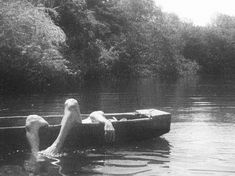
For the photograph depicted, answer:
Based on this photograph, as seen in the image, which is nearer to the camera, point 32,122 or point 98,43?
point 32,122

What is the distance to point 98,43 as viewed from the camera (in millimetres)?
43594

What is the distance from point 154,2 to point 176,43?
6.76 meters

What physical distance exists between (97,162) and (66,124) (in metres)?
1.13

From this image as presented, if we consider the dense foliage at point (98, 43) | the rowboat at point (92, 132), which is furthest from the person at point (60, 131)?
the dense foliage at point (98, 43)

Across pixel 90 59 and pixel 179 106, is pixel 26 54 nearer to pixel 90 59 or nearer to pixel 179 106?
pixel 179 106

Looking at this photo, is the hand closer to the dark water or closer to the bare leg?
the dark water

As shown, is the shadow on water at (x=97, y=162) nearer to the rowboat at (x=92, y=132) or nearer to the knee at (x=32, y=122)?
the rowboat at (x=92, y=132)

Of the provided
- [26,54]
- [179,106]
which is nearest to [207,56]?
[26,54]

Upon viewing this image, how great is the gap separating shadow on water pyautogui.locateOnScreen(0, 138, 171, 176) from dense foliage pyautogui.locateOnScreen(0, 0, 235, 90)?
1547 cm

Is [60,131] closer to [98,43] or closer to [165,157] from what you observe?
[165,157]

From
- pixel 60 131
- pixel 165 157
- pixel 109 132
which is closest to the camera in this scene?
pixel 165 157

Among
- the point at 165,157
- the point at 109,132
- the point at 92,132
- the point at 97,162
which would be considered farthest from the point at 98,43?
the point at 97,162

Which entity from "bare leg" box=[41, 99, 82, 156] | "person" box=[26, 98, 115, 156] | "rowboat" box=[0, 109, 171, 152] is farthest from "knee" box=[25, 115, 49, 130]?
"bare leg" box=[41, 99, 82, 156]

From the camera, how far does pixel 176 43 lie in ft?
196
